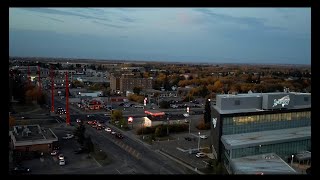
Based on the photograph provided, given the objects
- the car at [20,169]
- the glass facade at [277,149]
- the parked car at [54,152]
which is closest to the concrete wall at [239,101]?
the glass facade at [277,149]

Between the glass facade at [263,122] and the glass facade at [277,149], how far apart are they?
46 centimetres

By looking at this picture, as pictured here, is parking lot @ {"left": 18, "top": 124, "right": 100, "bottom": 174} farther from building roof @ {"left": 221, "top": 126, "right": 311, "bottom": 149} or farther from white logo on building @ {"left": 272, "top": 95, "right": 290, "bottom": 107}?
white logo on building @ {"left": 272, "top": 95, "right": 290, "bottom": 107}

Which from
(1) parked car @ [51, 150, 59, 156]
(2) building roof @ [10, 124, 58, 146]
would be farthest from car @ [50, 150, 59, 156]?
(2) building roof @ [10, 124, 58, 146]

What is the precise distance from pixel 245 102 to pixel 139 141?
2285 millimetres

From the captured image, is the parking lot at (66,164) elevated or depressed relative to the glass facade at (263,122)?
depressed

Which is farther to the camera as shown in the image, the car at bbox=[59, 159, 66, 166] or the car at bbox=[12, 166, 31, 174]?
the car at bbox=[59, 159, 66, 166]

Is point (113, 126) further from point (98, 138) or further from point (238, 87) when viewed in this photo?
point (238, 87)

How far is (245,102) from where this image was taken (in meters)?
5.86

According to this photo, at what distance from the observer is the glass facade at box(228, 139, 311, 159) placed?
5.13m

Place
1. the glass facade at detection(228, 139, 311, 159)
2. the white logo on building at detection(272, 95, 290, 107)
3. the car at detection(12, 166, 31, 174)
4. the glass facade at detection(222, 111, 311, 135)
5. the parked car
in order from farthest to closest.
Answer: the white logo on building at detection(272, 95, 290, 107), the parked car, the glass facade at detection(222, 111, 311, 135), the glass facade at detection(228, 139, 311, 159), the car at detection(12, 166, 31, 174)

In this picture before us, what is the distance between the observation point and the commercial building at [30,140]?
18.7 feet

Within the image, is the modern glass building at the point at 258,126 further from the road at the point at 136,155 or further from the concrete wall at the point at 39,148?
the concrete wall at the point at 39,148
